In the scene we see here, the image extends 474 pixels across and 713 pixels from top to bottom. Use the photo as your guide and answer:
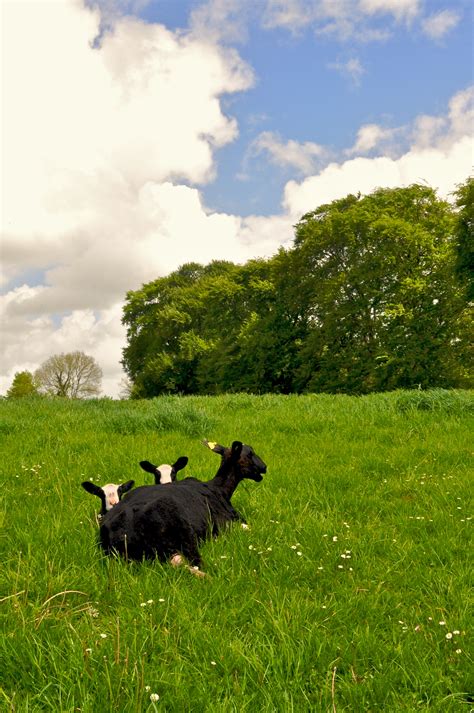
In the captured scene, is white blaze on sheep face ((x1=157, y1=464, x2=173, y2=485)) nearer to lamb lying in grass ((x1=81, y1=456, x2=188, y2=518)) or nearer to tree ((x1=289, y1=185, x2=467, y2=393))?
lamb lying in grass ((x1=81, y1=456, x2=188, y2=518))

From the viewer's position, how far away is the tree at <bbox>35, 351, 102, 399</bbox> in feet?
220

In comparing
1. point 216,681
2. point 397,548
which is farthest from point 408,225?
point 216,681

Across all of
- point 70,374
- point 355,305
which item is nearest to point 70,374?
point 70,374

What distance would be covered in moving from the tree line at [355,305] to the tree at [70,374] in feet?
87.9

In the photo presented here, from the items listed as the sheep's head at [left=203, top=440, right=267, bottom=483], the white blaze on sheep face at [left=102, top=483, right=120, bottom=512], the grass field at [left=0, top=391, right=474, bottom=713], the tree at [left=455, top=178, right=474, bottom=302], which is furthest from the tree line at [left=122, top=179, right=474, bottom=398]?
the white blaze on sheep face at [left=102, top=483, right=120, bottom=512]

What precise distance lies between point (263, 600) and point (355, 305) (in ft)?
98.1

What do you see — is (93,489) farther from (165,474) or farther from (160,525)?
(160,525)

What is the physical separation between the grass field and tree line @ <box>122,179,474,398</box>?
2042 cm

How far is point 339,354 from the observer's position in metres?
33.4

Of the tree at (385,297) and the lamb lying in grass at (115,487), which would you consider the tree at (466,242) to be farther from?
the lamb lying in grass at (115,487)

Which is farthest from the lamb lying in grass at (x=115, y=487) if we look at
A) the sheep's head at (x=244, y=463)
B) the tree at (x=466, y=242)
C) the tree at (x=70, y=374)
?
the tree at (x=70, y=374)

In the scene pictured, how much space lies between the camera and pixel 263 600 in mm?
3760

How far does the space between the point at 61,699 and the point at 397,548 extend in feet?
10.3

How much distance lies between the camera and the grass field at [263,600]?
2799mm
